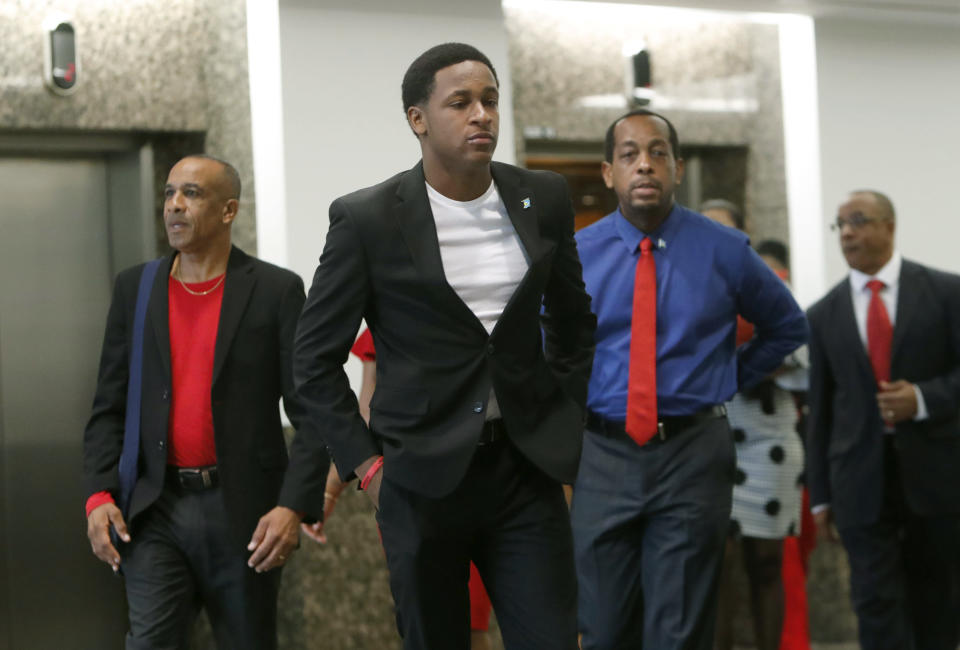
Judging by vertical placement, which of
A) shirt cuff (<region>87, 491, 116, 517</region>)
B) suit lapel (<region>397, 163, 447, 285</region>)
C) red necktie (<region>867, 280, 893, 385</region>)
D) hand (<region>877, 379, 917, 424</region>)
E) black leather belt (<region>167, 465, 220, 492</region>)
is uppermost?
suit lapel (<region>397, 163, 447, 285</region>)

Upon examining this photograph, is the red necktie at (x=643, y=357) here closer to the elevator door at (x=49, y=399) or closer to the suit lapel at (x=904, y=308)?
the suit lapel at (x=904, y=308)

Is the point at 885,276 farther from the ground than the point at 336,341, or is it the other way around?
the point at 885,276

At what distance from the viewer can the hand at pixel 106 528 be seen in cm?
407

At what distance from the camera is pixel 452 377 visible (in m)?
3.04

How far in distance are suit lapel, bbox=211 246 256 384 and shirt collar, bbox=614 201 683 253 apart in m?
1.27

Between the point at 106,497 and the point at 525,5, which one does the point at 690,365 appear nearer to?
the point at 106,497

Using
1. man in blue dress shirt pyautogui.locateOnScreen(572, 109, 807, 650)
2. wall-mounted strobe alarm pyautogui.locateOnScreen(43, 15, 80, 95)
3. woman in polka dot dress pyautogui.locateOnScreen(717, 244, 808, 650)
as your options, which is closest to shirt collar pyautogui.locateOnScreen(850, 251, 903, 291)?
woman in polka dot dress pyautogui.locateOnScreen(717, 244, 808, 650)

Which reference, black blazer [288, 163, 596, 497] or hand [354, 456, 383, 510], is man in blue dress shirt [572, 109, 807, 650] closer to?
black blazer [288, 163, 596, 497]

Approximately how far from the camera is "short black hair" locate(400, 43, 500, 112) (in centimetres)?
306

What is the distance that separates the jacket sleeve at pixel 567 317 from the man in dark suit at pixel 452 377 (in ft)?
0.31

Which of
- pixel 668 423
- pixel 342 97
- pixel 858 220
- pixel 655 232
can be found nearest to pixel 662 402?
pixel 668 423

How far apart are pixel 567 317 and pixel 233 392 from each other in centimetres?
132

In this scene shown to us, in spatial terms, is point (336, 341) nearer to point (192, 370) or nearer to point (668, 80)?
point (192, 370)

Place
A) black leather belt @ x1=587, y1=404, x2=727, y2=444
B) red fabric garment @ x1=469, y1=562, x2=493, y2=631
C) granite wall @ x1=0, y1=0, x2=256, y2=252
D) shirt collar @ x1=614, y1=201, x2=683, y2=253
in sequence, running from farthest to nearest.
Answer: granite wall @ x1=0, y1=0, x2=256, y2=252, red fabric garment @ x1=469, y1=562, x2=493, y2=631, shirt collar @ x1=614, y1=201, x2=683, y2=253, black leather belt @ x1=587, y1=404, x2=727, y2=444
